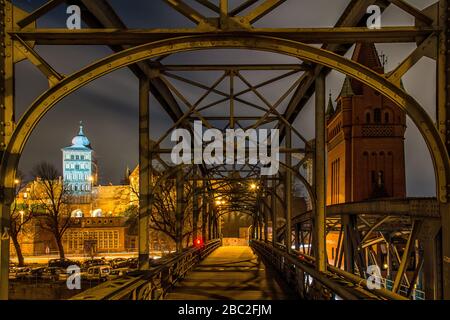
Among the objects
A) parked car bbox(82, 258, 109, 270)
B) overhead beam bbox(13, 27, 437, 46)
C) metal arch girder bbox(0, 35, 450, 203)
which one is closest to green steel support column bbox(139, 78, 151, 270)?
overhead beam bbox(13, 27, 437, 46)

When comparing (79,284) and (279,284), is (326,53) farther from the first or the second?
(79,284)

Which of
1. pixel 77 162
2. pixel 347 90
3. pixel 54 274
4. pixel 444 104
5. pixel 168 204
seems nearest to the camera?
pixel 444 104

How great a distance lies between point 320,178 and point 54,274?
29.6m

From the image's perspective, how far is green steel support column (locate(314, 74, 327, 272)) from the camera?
33.2 feet

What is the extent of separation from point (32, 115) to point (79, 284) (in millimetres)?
28240

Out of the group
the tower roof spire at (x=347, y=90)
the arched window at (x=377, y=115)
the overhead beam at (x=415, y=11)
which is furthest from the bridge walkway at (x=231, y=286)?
the tower roof spire at (x=347, y=90)

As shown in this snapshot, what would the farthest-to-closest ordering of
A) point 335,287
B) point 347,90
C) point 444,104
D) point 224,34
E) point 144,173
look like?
point 347,90 < point 144,173 < point 335,287 < point 224,34 < point 444,104

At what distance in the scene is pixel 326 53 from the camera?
5.99 metres

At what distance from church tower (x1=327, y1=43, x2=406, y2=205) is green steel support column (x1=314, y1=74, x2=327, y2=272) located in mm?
49827

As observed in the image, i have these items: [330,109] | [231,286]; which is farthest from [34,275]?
[330,109]

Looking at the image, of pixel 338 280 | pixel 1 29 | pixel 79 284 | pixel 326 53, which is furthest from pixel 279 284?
pixel 79 284

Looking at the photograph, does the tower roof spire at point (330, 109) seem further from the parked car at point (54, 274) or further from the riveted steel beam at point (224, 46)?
the riveted steel beam at point (224, 46)

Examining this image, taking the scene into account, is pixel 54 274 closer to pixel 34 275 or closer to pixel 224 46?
pixel 34 275

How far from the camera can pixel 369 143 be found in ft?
201
